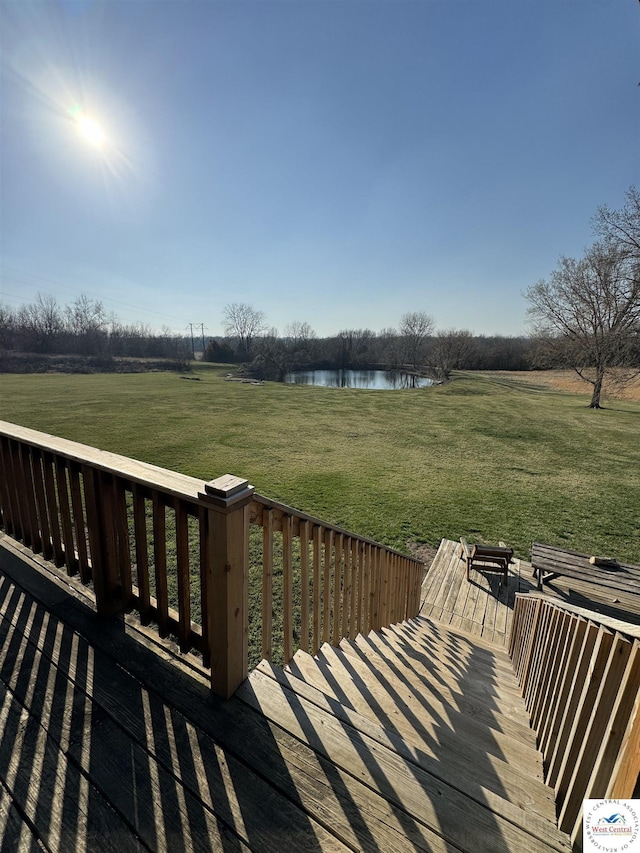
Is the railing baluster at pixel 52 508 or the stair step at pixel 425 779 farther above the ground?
the railing baluster at pixel 52 508

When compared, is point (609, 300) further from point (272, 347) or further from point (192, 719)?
point (272, 347)

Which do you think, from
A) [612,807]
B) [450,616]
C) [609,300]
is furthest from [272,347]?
[612,807]

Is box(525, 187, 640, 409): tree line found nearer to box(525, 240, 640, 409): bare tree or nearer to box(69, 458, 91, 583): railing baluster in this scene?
box(525, 240, 640, 409): bare tree

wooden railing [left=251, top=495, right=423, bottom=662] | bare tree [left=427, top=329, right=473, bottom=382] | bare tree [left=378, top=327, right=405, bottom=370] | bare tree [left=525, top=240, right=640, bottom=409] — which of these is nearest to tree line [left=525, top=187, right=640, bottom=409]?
bare tree [left=525, top=240, right=640, bottom=409]

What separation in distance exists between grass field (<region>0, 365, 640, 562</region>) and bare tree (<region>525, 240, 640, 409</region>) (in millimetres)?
3209

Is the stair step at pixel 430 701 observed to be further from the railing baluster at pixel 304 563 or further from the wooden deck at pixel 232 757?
the railing baluster at pixel 304 563

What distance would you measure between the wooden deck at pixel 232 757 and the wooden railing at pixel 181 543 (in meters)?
0.19

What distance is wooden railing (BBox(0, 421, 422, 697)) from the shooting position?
1.59 meters

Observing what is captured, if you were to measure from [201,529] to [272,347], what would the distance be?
1888 inches

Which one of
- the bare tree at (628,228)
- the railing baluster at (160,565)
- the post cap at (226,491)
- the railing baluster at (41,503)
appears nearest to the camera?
the post cap at (226,491)

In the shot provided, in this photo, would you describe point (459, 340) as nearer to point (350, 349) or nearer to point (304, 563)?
point (350, 349)

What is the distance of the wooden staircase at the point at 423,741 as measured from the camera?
4.02 ft

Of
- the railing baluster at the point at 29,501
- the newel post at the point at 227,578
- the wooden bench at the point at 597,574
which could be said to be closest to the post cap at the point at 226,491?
the newel post at the point at 227,578

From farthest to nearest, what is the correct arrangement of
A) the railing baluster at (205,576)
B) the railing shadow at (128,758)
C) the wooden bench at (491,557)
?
the wooden bench at (491,557) < the railing baluster at (205,576) < the railing shadow at (128,758)
